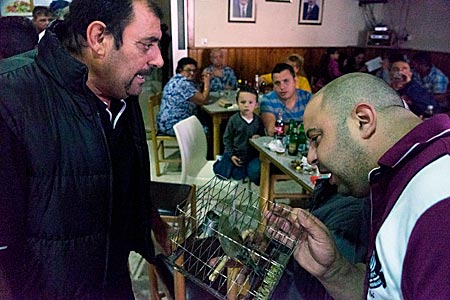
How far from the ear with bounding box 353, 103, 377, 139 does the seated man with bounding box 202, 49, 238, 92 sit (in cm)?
350

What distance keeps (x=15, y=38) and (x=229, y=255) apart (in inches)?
62.6

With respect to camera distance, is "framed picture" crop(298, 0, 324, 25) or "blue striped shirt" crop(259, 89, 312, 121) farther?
"framed picture" crop(298, 0, 324, 25)

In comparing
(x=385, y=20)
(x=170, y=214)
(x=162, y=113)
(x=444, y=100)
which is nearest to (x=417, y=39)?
(x=385, y=20)

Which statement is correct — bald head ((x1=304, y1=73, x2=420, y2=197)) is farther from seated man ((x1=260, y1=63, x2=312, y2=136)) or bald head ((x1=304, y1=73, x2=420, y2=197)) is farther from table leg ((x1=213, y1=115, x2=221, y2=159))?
table leg ((x1=213, y1=115, x2=221, y2=159))

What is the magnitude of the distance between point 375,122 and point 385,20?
6173 mm

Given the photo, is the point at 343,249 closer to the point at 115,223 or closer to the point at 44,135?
the point at 115,223

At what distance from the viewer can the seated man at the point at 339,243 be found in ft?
3.16

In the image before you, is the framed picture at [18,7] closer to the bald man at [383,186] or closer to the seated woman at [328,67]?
the bald man at [383,186]

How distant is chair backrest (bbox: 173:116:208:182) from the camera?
2129mm

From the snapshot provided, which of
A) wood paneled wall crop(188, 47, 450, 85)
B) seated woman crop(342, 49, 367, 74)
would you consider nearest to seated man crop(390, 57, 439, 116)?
seated woman crop(342, 49, 367, 74)

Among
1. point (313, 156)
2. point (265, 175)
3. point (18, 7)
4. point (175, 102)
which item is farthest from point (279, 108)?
point (18, 7)

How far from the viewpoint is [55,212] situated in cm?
82

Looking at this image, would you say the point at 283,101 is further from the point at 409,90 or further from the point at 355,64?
the point at 355,64

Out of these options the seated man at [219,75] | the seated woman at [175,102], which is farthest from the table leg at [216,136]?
the seated man at [219,75]
